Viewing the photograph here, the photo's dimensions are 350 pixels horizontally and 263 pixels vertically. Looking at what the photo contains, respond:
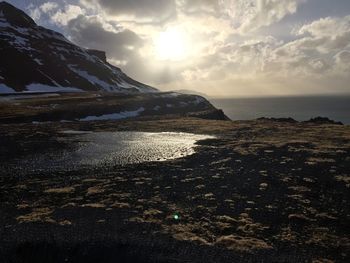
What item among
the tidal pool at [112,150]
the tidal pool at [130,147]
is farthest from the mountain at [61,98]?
the tidal pool at [130,147]

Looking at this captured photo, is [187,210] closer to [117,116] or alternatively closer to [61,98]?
[117,116]

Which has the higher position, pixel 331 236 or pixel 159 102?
pixel 159 102

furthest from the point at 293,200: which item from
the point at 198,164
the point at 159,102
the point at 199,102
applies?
the point at 199,102

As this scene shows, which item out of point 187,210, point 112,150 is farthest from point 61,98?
point 187,210

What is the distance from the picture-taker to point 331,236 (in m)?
21.6

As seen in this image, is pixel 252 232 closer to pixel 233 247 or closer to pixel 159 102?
pixel 233 247

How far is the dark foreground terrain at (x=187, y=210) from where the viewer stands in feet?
65.6

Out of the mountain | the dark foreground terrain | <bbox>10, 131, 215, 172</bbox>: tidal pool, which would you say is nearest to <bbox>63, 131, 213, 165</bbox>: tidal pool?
<bbox>10, 131, 215, 172</bbox>: tidal pool

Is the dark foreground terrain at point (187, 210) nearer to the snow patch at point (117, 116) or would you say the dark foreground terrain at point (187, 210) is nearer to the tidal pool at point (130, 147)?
the tidal pool at point (130, 147)

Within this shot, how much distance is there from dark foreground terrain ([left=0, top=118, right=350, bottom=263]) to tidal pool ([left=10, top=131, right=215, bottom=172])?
2.36 meters

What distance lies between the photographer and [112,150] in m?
48.0

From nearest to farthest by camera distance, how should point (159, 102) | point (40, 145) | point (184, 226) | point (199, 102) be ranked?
1. point (184, 226)
2. point (40, 145)
3. point (159, 102)
4. point (199, 102)

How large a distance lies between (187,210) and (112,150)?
24198 mm

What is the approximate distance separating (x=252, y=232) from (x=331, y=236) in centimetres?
436
